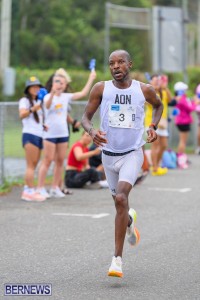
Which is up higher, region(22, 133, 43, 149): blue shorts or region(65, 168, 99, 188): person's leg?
region(22, 133, 43, 149): blue shorts

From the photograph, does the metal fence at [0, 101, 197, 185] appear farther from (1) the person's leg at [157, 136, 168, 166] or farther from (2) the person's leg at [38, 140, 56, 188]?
(1) the person's leg at [157, 136, 168, 166]

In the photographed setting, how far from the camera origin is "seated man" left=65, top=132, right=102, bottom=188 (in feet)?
49.5

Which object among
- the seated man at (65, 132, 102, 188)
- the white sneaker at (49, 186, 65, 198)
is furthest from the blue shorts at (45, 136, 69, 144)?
the seated man at (65, 132, 102, 188)

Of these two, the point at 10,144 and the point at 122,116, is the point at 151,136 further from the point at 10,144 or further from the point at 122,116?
the point at 10,144

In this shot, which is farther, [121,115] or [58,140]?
[58,140]

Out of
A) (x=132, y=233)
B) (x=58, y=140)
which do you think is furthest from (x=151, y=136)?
(x=58, y=140)

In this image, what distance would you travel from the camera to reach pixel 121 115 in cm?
838

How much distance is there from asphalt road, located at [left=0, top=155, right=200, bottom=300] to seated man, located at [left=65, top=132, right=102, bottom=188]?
10.1 inches

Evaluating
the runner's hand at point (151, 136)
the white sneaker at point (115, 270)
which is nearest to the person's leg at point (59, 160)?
the runner's hand at point (151, 136)

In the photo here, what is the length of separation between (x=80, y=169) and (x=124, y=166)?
278 inches

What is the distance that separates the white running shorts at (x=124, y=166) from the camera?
8406mm

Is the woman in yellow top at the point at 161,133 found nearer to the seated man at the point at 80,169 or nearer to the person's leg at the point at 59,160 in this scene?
the seated man at the point at 80,169

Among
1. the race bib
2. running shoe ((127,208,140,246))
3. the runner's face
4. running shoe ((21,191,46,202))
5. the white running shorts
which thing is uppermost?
the runner's face

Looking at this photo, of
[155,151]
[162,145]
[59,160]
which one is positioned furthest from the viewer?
[162,145]
